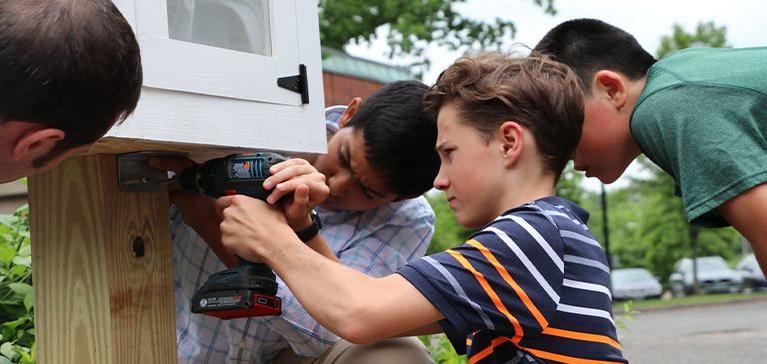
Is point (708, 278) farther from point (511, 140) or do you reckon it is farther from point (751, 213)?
point (511, 140)

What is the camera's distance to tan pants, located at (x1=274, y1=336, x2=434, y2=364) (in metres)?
2.59

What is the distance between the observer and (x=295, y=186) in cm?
222

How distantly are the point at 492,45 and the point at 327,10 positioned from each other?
274 cm

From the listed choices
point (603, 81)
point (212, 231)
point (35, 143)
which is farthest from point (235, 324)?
point (603, 81)

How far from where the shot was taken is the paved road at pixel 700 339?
11.4 metres

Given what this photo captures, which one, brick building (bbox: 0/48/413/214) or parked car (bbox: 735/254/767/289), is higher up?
brick building (bbox: 0/48/413/214)

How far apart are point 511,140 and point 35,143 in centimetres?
121

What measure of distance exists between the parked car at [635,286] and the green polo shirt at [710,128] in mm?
37958

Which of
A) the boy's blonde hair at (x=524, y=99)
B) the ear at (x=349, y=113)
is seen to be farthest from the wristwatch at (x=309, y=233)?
the ear at (x=349, y=113)

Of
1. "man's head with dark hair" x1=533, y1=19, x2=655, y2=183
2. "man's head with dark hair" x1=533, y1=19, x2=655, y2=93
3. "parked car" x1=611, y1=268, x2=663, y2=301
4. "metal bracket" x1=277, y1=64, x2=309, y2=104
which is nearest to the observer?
"metal bracket" x1=277, y1=64, x2=309, y2=104

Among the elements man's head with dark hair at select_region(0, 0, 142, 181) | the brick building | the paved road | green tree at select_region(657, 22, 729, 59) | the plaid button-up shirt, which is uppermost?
green tree at select_region(657, 22, 729, 59)

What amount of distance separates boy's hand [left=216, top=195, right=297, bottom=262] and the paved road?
7.15 m

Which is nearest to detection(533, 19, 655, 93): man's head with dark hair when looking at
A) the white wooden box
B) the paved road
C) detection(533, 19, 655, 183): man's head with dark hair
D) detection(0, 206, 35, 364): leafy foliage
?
detection(533, 19, 655, 183): man's head with dark hair

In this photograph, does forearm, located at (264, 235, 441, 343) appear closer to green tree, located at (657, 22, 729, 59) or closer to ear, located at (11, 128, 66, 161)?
ear, located at (11, 128, 66, 161)
